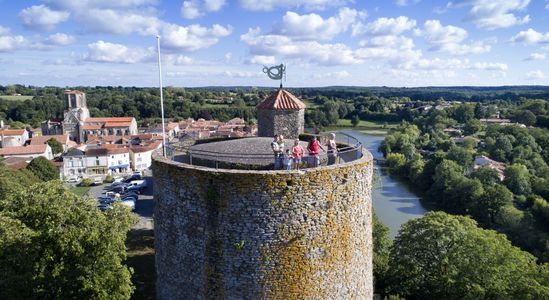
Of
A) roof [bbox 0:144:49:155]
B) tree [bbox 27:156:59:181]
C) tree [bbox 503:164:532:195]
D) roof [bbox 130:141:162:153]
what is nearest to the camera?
tree [bbox 503:164:532:195]

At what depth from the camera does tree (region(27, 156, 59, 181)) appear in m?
45.0

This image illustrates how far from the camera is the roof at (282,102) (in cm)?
1189

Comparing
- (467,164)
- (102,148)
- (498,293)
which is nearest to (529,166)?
(467,164)

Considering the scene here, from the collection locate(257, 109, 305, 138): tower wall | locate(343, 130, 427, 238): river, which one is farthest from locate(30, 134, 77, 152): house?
locate(257, 109, 305, 138): tower wall

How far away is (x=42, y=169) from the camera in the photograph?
46.1 m

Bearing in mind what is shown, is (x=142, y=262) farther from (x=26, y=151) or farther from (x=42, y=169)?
(x=26, y=151)

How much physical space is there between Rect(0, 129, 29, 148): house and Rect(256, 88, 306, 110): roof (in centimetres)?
7793

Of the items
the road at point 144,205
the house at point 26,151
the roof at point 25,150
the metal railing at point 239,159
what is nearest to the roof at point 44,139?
the roof at point 25,150

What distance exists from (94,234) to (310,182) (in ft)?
24.9

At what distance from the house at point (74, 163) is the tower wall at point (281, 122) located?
178 ft

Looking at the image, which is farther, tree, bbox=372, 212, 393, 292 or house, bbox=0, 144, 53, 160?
house, bbox=0, 144, 53, 160

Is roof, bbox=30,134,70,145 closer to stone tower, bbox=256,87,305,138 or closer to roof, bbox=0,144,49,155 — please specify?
roof, bbox=0,144,49,155

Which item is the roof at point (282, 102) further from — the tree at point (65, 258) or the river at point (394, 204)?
the river at point (394, 204)

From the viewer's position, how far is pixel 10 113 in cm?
11838
